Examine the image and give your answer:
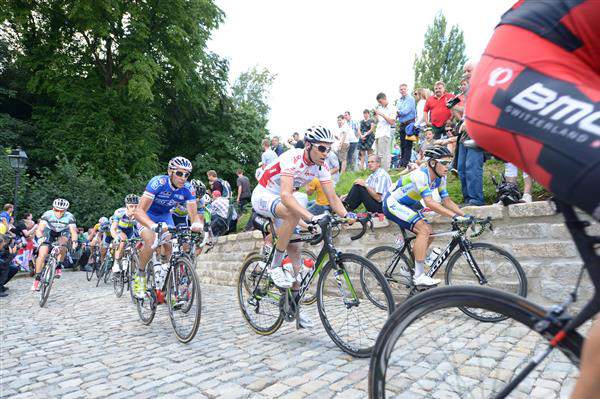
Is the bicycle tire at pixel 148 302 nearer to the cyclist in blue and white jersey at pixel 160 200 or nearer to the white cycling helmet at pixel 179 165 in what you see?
the cyclist in blue and white jersey at pixel 160 200

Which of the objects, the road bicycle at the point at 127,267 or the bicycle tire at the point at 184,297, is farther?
the road bicycle at the point at 127,267

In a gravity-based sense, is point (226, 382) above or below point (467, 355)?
below

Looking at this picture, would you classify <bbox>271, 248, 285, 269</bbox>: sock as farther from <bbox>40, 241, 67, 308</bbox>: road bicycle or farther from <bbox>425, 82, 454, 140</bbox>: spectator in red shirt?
<bbox>425, 82, 454, 140</bbox>: spectator in red shirt

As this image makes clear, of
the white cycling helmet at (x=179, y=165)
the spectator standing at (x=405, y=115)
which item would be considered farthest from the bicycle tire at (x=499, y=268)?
the spectator standing at (x=405, y=115)

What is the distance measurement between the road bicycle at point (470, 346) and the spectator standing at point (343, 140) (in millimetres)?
11000

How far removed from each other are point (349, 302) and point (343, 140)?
9.46 m

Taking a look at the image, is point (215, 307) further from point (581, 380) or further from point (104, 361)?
point (581, 380)

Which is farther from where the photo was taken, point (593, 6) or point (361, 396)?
point (361, 396)

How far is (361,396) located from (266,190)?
2.64m

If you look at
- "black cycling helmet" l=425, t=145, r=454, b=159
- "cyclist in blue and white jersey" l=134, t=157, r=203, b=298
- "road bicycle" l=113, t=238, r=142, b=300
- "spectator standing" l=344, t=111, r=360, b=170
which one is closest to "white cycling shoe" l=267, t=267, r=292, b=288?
"cyclist in blue and white jersey" l=134, t=157, r=203, b=298

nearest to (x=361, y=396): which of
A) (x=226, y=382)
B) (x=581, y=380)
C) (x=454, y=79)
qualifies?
(x=226, y=382)

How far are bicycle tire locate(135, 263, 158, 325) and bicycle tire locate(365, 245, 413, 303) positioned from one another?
3.23m

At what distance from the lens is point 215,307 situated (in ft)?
24.0

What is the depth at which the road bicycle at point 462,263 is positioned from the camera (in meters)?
5.12
